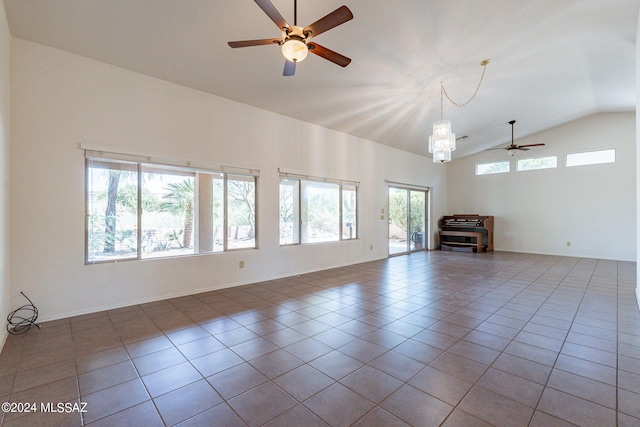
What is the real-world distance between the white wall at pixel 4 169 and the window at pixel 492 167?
10.9 m

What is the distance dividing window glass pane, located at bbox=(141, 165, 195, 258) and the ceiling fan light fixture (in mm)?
2727

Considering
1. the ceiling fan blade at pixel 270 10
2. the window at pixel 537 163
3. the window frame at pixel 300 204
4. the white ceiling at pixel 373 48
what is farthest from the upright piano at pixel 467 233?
the ceiling fan blade at pixel 270 10

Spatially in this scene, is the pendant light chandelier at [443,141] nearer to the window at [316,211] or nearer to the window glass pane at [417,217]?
the window at [316,211]

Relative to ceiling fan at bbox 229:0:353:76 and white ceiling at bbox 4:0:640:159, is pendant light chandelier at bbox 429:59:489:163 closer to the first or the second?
white ceiling at bbox 4:0:640:159

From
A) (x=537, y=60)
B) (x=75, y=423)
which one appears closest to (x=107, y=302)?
(x=75, y=423)

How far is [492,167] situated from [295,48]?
906 cm

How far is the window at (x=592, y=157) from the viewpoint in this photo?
23.5 feet

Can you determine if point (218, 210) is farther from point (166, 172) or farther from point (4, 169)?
point (4, 169)

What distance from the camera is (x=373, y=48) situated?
3557 mm

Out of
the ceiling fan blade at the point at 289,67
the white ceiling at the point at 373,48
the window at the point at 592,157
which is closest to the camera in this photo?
the ceiling fan blade at the point at 289,67

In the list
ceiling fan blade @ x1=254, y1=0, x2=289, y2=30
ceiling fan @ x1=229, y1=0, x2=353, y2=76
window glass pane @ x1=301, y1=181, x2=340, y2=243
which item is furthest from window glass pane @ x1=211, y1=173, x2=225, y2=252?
ceiling fan blade @ x1=254, y1=0, x2=289, y2=30

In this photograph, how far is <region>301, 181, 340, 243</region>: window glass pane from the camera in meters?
5.84

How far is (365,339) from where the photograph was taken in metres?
2.77

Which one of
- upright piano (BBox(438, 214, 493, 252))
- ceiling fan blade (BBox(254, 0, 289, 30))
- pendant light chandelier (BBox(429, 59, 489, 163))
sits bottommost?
upright piano (BBox(438, 214, 493, 252))
